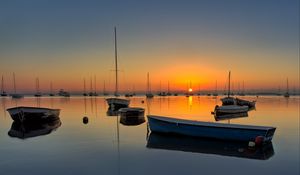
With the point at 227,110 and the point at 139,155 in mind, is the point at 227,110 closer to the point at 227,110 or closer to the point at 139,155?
the point at 227,110

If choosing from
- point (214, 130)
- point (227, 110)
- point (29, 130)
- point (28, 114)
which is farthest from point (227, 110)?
point (29, 130)

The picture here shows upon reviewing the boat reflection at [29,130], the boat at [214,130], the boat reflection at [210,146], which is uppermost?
the boat at [214,130]

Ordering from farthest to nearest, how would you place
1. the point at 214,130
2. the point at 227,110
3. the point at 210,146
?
the point at 227,110 < the point at 214,130 < the point at 210,146

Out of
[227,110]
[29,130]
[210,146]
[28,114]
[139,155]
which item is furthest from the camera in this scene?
[227,110]

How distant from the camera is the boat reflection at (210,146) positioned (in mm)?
14319

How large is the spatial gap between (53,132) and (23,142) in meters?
3.93

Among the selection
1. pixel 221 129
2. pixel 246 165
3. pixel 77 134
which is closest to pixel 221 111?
pixel 221 129

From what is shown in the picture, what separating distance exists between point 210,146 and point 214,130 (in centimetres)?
160

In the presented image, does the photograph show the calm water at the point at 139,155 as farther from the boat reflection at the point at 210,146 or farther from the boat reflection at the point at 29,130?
the boat reflection at the point at 29,130

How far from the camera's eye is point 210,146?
52.9ft

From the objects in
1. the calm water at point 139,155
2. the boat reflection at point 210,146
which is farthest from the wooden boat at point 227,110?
the boat reflection at point 210,146

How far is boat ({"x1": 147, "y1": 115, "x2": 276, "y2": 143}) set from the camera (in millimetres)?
16453

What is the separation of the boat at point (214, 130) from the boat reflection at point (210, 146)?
35cm

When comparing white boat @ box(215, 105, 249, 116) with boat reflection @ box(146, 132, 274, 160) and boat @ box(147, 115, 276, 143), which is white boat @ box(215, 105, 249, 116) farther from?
boat reflection @ box(146, 132, 274, 160)
